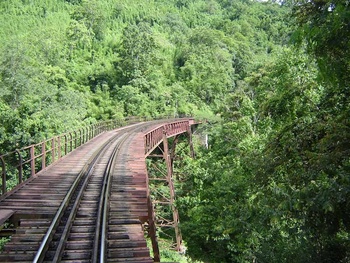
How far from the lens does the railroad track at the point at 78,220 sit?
5.03 meters

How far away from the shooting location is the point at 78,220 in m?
6.55

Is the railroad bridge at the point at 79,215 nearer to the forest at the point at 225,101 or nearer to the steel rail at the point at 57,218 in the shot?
the steel rail at the point at 57,218

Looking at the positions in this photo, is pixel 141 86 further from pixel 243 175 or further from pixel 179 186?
pixel 243 175

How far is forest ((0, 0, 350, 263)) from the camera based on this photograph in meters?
5.30

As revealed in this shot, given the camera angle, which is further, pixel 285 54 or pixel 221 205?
pixel 221 205

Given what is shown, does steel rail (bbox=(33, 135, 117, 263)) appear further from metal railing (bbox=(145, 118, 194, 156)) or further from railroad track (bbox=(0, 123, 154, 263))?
metal railing (bbox=(145, 118, 194, 156))

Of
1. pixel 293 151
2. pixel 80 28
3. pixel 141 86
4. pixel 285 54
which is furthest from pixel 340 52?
pixel 80 28

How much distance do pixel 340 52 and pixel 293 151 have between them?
211 cm

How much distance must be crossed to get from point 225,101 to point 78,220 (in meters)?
27.0

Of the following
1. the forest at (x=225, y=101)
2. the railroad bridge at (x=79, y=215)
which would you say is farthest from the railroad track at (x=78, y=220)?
the forest at (x=225, y=101)

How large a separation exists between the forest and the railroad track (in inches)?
92.4

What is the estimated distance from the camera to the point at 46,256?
502cm

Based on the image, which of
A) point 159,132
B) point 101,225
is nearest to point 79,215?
point 101,225

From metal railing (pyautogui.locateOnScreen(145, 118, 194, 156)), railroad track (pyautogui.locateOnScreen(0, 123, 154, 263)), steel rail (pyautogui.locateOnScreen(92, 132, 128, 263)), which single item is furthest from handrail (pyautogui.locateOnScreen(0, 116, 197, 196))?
steel rail (pyautogui.locateOnScreen(92, 132, 128, 263))
